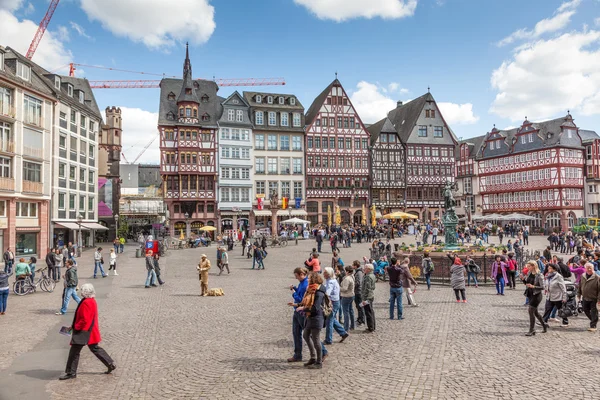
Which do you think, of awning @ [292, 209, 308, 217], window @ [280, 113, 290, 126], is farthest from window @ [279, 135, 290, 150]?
awning @ [292, 209, 308, 217]

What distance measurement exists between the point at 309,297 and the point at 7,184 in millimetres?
30093

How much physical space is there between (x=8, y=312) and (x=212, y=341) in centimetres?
783

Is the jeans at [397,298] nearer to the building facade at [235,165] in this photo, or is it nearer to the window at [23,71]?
the window at [23,71]

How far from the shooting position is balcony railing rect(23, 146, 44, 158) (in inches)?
1307

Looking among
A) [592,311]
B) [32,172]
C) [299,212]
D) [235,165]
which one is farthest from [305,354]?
[235,165]

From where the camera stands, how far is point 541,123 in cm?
6119

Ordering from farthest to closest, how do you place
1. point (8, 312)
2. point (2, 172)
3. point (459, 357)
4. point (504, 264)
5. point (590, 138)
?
point (590, 138), point (2, 172), point (504, 264), point (8, 312), point (459, 357)

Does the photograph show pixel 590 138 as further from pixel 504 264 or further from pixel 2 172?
pixel 2 172

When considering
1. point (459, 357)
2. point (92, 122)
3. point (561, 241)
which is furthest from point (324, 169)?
point (459, 357)

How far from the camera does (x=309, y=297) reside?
27.1ft

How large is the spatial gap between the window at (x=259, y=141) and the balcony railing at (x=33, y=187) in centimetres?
2768

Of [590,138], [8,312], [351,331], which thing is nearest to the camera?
[351,331]

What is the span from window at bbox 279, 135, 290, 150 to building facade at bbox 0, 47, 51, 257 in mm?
27855

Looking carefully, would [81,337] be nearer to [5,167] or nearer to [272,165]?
[5,167]
